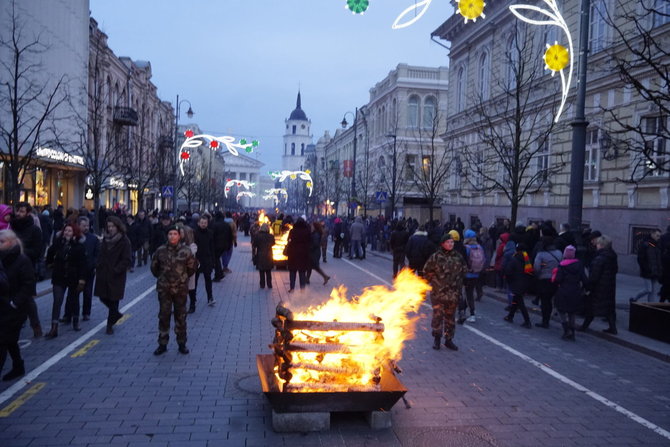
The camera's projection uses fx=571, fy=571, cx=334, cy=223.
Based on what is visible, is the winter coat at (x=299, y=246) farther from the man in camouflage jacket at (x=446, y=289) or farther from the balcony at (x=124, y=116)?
the balcony at (x=124, y=116)

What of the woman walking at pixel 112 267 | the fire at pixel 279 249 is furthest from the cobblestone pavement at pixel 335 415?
the fire at pixel 279 249

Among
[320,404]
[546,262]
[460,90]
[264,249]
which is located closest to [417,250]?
[264,249]

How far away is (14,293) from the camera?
657 cm

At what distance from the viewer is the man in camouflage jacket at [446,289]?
345 inches

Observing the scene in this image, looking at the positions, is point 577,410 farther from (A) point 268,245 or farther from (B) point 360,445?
(A) point 268,245

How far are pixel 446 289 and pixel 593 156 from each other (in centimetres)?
1465

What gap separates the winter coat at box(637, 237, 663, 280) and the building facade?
1.94m

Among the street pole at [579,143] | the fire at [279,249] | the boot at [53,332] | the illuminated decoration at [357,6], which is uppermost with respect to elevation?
the illuminated decoration at [357,6]

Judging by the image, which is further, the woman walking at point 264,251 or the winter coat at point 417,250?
the woman walking at point 264,251

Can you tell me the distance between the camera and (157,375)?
22.9ft

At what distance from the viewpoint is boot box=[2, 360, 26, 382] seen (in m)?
6.60

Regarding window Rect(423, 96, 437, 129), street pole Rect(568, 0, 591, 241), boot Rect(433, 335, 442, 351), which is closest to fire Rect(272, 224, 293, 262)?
street pole Rect(568, 0, 591, 241)

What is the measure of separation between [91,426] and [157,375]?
66.2 inches

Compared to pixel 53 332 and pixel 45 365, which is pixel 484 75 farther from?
pixel 45 365
